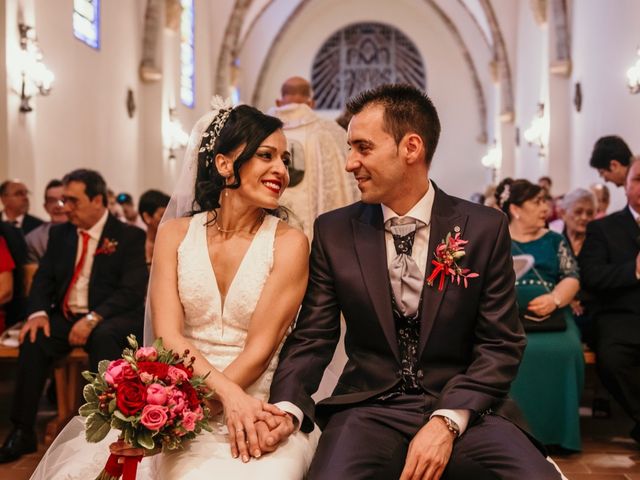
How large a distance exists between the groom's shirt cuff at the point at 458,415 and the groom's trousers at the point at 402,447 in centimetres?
4

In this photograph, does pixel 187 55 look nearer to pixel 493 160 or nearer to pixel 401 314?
pixel 493 160

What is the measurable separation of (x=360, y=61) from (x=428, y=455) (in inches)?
982

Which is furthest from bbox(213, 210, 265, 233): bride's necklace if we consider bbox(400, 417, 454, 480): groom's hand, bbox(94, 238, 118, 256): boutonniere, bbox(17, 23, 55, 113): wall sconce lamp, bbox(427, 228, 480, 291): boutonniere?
bbox(17, 23, 55, 113): wall sconce lamp

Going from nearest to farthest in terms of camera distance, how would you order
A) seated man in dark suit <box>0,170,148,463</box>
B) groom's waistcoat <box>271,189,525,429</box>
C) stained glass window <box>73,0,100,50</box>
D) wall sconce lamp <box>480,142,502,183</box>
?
groom's waistcoat <box>271,189,525,429</box>
seated man in dark suit <box>0,170,148,463</box>
stained glass window <box>73,0,100,50</box>
wall sconce lamp <box>480,142,502,183</box>

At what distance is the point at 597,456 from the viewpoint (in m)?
4.95

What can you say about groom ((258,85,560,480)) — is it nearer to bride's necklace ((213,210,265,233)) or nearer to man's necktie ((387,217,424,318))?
man's necktie ((387,217,424,318))

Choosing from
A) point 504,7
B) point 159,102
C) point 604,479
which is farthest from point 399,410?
point 504,7

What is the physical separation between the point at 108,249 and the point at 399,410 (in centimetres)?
320

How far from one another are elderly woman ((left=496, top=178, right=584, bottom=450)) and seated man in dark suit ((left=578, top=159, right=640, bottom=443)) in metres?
0.17

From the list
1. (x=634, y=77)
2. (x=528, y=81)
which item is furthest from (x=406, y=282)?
(x=528, y=81)

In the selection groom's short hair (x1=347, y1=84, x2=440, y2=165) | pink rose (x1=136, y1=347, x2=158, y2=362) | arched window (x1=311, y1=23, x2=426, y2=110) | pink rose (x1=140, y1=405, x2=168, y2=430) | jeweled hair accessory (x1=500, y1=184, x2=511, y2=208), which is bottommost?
pink rose (x1=140, y1=405, x2=168, y2=430)

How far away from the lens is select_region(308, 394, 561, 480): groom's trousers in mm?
2658

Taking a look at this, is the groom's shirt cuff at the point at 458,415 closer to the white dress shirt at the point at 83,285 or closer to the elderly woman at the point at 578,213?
the white dress shirt at the point at 83,285

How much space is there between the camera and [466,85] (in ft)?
85.5
